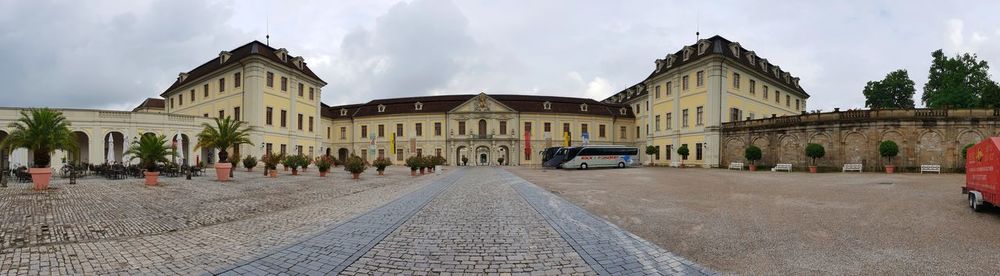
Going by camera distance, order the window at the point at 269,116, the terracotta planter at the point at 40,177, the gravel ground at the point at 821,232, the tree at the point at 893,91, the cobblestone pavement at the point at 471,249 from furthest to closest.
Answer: the tree at the point at 893,91 → the window at the point at 269,116 → the terracotta planter at the point at 40,177 → the gravel ground at the point at 821,232 → the cobblestone pavement at the point at 471,249

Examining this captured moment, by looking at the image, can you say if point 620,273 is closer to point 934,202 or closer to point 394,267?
point 394,267

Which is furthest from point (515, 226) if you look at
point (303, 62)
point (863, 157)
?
point (303, 62)

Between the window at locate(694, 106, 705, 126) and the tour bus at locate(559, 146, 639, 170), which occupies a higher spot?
the window at locate(694, 106, 705, 126)

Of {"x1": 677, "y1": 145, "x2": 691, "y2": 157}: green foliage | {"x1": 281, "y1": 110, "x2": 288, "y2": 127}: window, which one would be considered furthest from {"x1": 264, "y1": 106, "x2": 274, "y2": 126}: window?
{"x1": 677, "y1": 145, "x2": 691, "y2": 157}: green foliage

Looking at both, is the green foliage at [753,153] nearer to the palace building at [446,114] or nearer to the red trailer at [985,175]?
the palace building at [446,114]

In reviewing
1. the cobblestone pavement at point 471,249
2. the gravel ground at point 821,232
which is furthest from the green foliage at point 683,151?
the cobblestone pavement at point 471,249

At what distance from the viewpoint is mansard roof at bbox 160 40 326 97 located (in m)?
37.8

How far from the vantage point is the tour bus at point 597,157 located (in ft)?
124

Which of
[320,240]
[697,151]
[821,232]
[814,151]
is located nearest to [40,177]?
[320,240]

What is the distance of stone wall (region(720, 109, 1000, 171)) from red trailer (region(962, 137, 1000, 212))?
23.7 m

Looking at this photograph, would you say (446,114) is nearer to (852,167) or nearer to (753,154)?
(753,154)

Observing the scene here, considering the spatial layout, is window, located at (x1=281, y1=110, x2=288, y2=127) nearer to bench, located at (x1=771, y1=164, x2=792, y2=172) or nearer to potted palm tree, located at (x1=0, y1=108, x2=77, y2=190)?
potted palm tree, located at (x1=0, y1=108, x2=77, y2=190)

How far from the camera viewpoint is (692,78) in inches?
1618

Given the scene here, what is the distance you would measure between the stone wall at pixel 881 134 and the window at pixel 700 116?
5.80 meters
